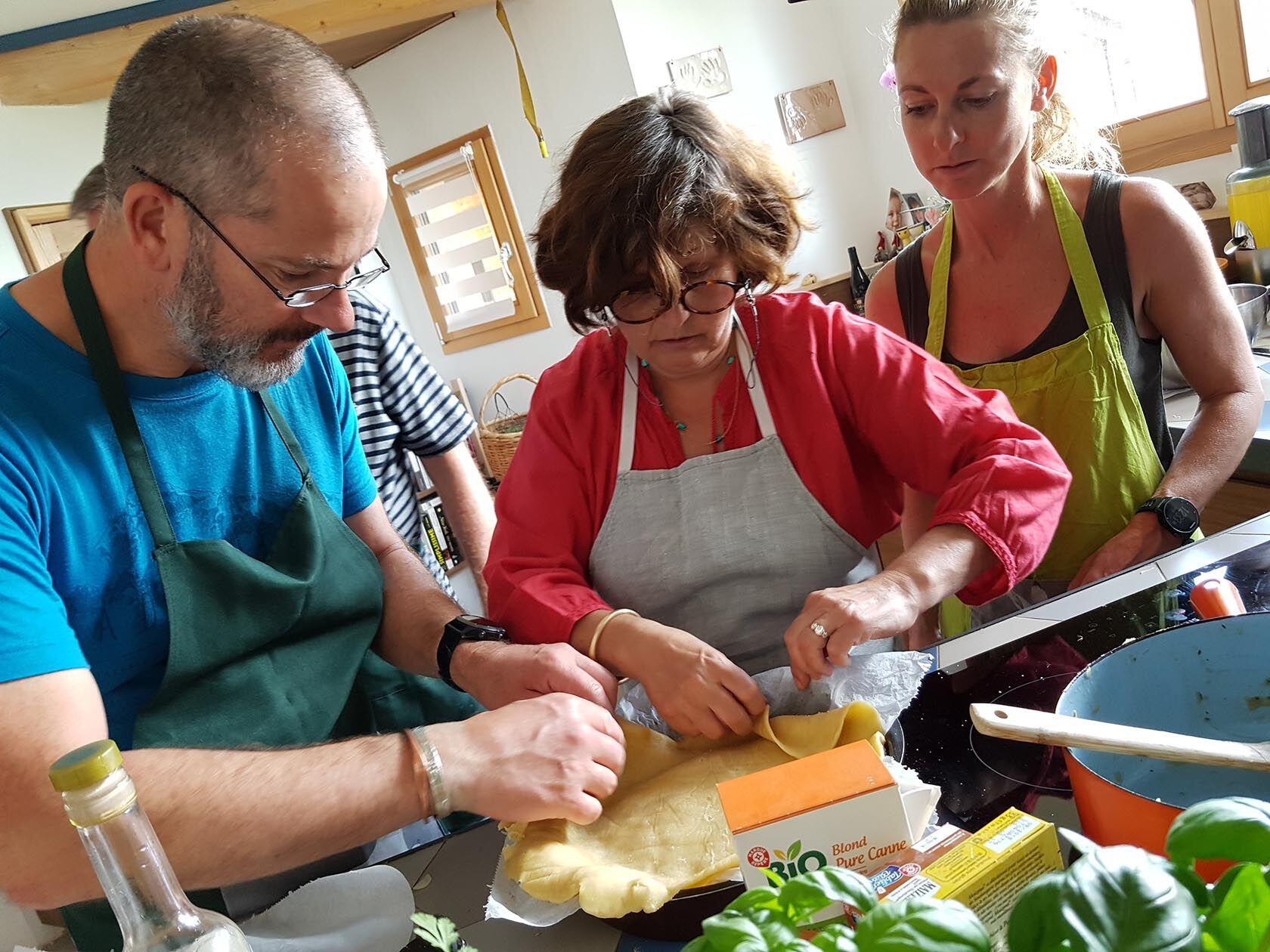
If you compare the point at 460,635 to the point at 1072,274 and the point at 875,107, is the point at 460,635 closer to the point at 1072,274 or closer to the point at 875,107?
the point at 1072,274

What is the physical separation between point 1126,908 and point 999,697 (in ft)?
1.99

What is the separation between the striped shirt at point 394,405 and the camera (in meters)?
1.69

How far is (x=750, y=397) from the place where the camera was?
119 cm

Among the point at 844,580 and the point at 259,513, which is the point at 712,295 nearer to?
the point at 844,580

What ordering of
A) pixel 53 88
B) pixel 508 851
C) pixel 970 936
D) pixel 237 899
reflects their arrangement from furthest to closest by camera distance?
1. pixel 53 88
2. pixel 237 899
3. pixel 508 851
4. pixel 970 936

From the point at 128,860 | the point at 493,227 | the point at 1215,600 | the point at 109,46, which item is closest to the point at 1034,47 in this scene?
Answer: the point at 1215,600

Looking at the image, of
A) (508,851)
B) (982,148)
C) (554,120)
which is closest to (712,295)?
(982,148)

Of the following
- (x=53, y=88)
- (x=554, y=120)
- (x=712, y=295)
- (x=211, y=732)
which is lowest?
(x=211, y=732)

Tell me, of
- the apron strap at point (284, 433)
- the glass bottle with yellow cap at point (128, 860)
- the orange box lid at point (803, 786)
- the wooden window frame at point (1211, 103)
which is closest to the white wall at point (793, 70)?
the wooden window frame at point (1211, 103)

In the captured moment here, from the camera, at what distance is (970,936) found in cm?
27

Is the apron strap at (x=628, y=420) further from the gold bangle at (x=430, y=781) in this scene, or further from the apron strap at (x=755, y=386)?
the gold bangle at (x=430, y=781)

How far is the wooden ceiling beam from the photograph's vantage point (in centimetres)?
330

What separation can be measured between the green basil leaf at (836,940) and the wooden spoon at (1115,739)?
0.29 meters

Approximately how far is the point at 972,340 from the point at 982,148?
0.30 metres
